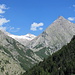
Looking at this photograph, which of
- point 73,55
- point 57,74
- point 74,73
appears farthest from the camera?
point 73,55

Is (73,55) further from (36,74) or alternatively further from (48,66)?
(36,74)

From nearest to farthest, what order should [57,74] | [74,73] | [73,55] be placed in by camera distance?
1. [74,73]
2. [57,74]
3. [73,55]

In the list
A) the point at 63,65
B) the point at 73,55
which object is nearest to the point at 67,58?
the point at 73,55

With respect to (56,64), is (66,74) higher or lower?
lower

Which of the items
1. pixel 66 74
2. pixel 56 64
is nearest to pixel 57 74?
pixel 66 74

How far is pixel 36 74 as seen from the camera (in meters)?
198

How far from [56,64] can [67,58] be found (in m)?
11.5

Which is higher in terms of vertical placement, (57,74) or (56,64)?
(56,64)

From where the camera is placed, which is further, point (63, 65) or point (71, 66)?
point (63, 65)

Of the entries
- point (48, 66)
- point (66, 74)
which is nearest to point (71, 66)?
point (66, 74)

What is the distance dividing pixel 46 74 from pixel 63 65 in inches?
640

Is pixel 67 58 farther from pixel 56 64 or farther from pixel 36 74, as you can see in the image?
pixel 36 74

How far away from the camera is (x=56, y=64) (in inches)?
7589

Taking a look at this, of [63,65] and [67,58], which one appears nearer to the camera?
[63,65]
